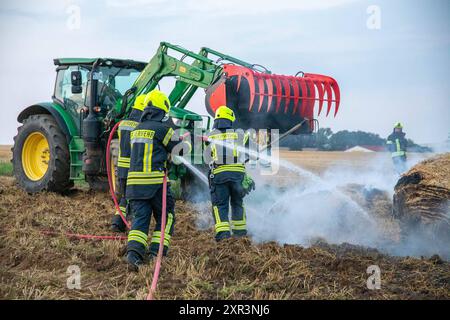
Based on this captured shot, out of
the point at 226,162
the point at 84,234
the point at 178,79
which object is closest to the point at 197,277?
the point at 226,162

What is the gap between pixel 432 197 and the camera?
310 inches

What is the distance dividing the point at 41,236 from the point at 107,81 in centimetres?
382

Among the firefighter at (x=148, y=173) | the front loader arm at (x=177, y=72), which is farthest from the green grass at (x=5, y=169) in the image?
the firefighter at (x=148, y=173)

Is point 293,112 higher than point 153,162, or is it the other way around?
point 293,112

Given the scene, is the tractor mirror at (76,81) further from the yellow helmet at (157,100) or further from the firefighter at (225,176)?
the yellow helmet at (157,100)

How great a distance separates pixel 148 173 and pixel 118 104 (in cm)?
428

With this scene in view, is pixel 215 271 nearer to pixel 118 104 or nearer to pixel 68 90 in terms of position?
pixel 118 104

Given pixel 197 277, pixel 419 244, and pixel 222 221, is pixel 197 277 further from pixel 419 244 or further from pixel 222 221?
pixel 419 244

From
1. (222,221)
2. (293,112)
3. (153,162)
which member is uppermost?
(293,112)

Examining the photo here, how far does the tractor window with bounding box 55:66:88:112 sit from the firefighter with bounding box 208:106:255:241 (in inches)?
165

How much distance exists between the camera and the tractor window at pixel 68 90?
10789mm

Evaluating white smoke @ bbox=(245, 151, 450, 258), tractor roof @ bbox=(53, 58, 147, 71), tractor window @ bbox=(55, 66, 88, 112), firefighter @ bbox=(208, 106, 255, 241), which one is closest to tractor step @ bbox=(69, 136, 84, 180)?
tractor window @ bbox=(55, 66, 88, 112)

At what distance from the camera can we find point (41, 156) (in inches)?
460

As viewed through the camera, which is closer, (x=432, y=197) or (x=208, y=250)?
(x=208, y=250)
